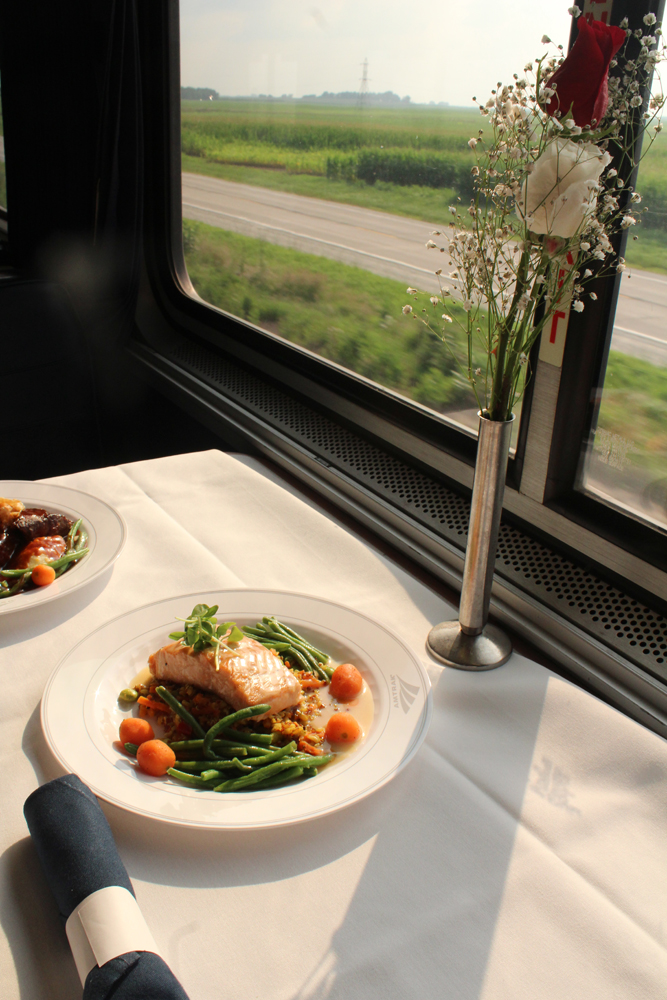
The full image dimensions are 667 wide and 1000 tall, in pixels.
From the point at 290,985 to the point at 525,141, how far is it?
74 centimetres

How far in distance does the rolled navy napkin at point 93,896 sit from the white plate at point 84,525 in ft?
1.25

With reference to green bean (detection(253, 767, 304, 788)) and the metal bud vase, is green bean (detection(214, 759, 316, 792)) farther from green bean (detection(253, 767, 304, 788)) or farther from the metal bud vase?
the metal bud vase

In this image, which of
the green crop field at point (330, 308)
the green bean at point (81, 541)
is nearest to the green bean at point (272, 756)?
the green bean at point (81, 541)

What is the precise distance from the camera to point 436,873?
0.65 meters

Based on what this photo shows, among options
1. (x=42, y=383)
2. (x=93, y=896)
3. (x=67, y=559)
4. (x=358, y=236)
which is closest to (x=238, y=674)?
(x=93, y=896)

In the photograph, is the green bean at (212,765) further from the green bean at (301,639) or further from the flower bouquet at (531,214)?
the flower bouquet at (531,214)

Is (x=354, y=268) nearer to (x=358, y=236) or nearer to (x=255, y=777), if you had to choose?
(x=358, y=236)

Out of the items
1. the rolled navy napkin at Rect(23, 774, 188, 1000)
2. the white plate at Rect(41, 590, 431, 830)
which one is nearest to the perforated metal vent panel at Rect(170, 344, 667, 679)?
the white plate at Rect(41, 590, 431, 830)

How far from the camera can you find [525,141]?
0.71m

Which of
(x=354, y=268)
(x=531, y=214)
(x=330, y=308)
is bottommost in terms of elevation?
(x=330, y=308)

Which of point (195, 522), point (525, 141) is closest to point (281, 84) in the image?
point (195, 522)

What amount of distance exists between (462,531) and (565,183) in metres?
0.68

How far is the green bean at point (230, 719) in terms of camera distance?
758mm

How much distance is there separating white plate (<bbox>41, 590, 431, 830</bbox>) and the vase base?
0.09m
